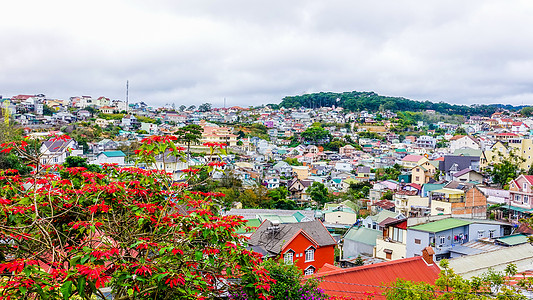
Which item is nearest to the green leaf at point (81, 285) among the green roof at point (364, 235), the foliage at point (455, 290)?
the foliage at point (455, 290)

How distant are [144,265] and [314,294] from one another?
3.94m

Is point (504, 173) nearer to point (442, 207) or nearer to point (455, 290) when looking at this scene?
point (442, 207)

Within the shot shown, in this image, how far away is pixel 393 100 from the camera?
112938 millimetres

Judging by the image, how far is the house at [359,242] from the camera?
22.9 meters

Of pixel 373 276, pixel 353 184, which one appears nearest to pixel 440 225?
pixel 373 276

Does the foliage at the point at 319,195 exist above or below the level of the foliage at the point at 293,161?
below

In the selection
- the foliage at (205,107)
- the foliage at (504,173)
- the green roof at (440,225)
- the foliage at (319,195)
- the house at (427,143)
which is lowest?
the foliage at (319,195)

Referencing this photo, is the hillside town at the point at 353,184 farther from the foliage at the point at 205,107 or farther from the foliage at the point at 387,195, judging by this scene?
the foliage at the point at 205,107

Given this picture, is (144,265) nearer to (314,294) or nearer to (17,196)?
(17,196)

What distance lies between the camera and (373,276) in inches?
425

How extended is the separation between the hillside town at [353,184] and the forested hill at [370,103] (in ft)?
24.6

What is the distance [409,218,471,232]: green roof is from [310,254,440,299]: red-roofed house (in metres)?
5.98

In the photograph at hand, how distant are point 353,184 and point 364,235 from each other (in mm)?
22410

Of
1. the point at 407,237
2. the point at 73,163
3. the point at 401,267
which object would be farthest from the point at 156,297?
the point at 73,163
